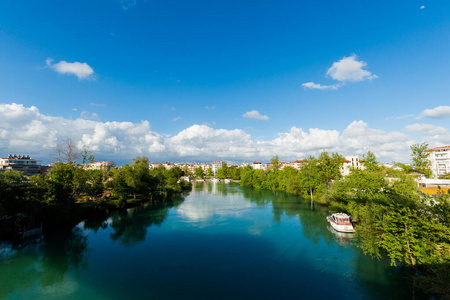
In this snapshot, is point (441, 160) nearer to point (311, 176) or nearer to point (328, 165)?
point (328, 165)

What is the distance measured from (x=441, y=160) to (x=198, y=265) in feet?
222

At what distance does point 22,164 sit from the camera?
66.4 meters

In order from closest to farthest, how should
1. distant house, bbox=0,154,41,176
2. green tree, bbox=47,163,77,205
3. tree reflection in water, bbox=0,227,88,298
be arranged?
tree reflection in water, bbox=0,227,88,298
green tree, bbox=47,163,77,205
distant house, bbox=0,154,41,176

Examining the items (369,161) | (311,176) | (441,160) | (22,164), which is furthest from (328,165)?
(22,164)

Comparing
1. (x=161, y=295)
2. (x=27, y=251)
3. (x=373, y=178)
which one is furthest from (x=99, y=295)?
(x=373, y=178)

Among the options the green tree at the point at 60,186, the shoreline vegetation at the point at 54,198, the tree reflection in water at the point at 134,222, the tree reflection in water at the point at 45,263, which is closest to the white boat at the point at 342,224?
the tree reflection in water at the point at 134,222

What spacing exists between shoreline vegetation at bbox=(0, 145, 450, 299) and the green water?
1.83 metres

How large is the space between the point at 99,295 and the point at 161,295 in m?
3.09

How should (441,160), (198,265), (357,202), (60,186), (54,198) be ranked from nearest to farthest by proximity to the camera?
(198,265) < (357,202) < (54,198) < (60,186) < (441,160)

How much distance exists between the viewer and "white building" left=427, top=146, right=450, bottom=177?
50875 mm

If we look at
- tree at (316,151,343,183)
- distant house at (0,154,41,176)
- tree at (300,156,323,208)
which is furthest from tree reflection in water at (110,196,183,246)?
distant house at (0,154,41,176)

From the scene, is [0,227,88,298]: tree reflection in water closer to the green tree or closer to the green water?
the green water

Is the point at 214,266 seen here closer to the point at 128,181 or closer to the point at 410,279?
the point at 410,279

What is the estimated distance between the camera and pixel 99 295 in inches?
411
